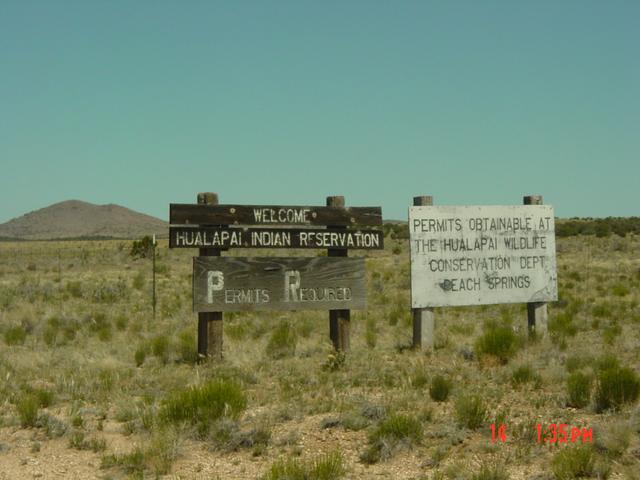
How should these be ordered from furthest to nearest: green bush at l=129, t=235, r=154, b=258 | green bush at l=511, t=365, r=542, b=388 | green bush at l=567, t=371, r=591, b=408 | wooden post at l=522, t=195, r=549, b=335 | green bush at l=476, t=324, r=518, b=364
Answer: green bush at l=129, t=235, r=154, b=258 < wooden post at l=522, t=195, r=549, b=335 < green bush at l=476, t=324, r=518, b=364 < green bush at l=511, t=365, r=542, b=388 < green bush at l=567, t=371, r=591, b=408

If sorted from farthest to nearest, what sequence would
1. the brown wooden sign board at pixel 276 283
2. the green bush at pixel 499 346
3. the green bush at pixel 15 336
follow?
the green bush at pixel 15 336 < the brown wooden sign board at pixel 276 283 < the green bush at pixel 499 346

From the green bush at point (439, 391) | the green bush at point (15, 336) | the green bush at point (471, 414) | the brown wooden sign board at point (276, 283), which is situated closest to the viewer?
the green bush at point (471, 414)

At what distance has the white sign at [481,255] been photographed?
12047 millimetres

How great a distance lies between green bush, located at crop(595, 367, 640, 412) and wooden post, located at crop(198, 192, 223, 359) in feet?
18.5

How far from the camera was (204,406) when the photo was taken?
7.44 meters

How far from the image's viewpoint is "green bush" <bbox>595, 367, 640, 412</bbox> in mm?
7582

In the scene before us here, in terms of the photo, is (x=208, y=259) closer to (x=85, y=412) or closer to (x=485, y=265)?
(x=85, y=412)

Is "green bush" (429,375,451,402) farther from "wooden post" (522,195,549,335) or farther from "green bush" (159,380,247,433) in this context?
"wooden post" (522,195,549,335)

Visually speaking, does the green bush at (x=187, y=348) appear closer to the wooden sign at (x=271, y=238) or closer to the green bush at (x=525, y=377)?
the wooden sign at (x=271, y=238)

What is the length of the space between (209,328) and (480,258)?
476 centimetres

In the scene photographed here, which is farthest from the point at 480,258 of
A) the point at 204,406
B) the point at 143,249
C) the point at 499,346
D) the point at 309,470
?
the point at 143,249

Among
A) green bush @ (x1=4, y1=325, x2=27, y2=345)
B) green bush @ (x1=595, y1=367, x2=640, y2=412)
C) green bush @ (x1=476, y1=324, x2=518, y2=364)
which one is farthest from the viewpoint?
green bush @ (x1=4, y1=325, x2=27, y2=345)

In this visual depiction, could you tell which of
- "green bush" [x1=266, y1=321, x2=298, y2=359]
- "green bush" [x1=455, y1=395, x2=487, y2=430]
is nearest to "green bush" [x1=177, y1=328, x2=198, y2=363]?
"green bush" [x1=266, y1=321, x2=298, y2=359]
